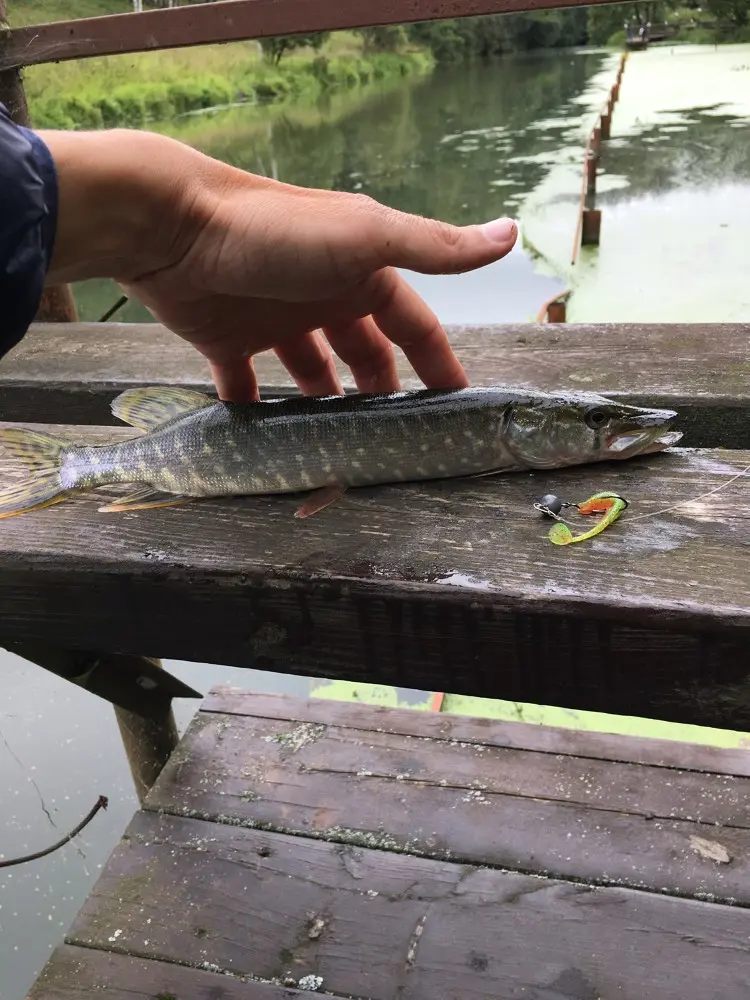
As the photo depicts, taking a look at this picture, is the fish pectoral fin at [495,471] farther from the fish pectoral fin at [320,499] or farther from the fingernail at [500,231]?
the fingernail at [500,231]

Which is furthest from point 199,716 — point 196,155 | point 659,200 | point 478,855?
point 659,200

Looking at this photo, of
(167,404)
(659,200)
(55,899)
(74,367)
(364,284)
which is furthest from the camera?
(659,200)

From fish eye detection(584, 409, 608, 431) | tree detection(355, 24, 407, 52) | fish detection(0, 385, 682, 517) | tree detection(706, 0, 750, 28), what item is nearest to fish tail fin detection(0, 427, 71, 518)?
fish detection(0, 385, 682, 517)

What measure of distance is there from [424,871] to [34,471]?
1.35 metres

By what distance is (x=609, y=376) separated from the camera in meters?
1.80

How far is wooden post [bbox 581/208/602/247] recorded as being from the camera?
7859 mm

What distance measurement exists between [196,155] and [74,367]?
1099 mm

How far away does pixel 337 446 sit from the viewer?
4.78ft

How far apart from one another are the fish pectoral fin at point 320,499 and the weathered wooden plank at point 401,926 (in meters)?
1.08

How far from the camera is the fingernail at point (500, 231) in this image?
1223 mm

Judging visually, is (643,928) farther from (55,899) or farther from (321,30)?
(321,30)

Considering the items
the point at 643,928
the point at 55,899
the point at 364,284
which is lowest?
the point at 55,899

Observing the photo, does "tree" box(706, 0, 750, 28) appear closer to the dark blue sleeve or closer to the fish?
the fish

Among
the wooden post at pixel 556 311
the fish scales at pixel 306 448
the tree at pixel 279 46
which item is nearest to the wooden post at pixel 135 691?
the fish scales at pixel 306 448
